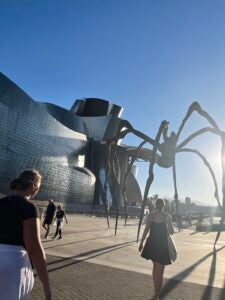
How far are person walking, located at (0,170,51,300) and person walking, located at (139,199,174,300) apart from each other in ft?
13.0

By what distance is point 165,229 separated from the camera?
22.8ft

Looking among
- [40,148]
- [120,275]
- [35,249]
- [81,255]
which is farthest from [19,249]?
[40,148]

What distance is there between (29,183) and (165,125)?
8.42m

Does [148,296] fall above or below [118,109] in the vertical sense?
below

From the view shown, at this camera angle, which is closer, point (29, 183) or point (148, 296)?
point (29, 183)

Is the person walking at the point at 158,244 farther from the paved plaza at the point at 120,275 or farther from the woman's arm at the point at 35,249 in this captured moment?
the woman's arm at the point at 35,249

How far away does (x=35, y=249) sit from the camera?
299 cm

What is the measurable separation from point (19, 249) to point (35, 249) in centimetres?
12

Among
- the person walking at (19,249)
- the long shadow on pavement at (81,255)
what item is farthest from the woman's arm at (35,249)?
the long shadow on pavement at (81,255)

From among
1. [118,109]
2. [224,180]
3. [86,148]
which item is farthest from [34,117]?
[224,180]

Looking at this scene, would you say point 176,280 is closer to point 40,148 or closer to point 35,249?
point 35,249

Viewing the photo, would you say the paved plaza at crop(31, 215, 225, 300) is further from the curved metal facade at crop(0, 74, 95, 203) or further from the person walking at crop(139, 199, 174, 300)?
the curved metal facade at crop(0, 74, 95, 203)

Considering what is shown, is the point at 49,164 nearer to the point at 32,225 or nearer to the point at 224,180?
the point at 224,180

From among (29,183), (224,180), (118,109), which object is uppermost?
(118,109)
